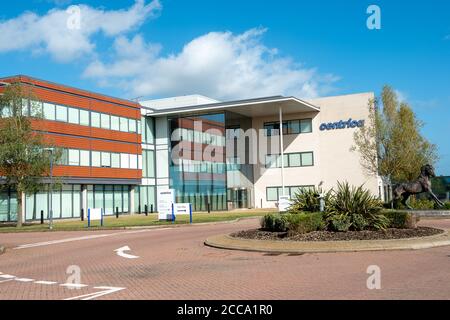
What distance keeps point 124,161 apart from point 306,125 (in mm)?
20996

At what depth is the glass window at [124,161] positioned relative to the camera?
51.9m

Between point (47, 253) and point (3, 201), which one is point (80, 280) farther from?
point (3, 201)

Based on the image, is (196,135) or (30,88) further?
(196,135)

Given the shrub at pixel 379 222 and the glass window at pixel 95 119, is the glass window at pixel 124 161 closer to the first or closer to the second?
the glass window at pixel 95 119

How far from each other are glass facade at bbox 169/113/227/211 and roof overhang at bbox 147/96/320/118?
176cm

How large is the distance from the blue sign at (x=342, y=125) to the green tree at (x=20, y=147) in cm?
3184

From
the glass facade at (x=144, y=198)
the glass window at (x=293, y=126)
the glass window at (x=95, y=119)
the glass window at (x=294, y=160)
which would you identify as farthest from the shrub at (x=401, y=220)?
the glass window at (x=293, y=126)

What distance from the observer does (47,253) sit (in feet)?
63.5

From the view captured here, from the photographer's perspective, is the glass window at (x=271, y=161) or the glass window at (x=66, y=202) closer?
the glass window at (x=66, y=202)

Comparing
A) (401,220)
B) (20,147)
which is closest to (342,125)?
(20,147)

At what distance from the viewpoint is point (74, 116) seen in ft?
153

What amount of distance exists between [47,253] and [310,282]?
12088 mm

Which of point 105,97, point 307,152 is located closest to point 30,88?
point 105,97

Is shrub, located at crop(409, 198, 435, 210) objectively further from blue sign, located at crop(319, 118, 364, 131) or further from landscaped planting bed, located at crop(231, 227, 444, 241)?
blue sign, located at crop(319, 118, 364, 131)
